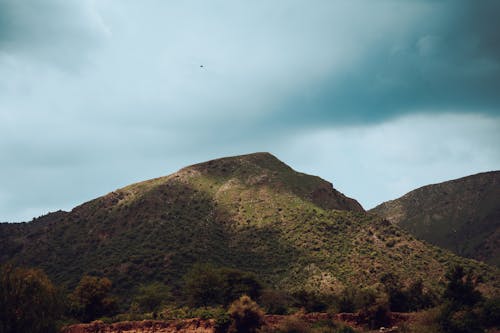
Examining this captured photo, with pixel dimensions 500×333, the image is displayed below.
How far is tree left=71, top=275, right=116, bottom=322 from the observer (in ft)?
153

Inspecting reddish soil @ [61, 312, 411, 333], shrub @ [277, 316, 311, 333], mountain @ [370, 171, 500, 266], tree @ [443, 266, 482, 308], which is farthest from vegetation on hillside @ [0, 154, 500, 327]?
mountain @ [370, 171, 500, 266]

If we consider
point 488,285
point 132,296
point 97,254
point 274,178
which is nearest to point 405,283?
point 488,285

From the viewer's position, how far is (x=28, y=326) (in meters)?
29.9

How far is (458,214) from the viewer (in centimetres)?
12788

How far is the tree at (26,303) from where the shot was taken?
1174 inches

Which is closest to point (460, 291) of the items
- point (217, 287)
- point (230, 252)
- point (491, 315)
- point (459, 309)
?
point (491, 315)

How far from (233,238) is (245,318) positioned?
4339 cm

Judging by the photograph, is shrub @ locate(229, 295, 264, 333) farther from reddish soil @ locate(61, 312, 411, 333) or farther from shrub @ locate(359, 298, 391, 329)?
shrub @ locate(359, 298, 391, 329)

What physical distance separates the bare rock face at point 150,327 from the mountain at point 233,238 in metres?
25.5

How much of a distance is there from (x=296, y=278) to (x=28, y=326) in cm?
4114

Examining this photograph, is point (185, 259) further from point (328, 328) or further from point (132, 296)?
point (328, 328)

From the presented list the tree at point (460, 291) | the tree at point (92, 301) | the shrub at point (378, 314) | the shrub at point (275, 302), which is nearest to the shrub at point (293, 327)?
the shrub at point (378, 314)

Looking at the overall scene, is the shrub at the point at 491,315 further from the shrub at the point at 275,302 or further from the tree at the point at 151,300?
the tree at the point at 151,300

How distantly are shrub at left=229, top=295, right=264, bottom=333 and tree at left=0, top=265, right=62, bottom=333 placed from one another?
13233 mm
